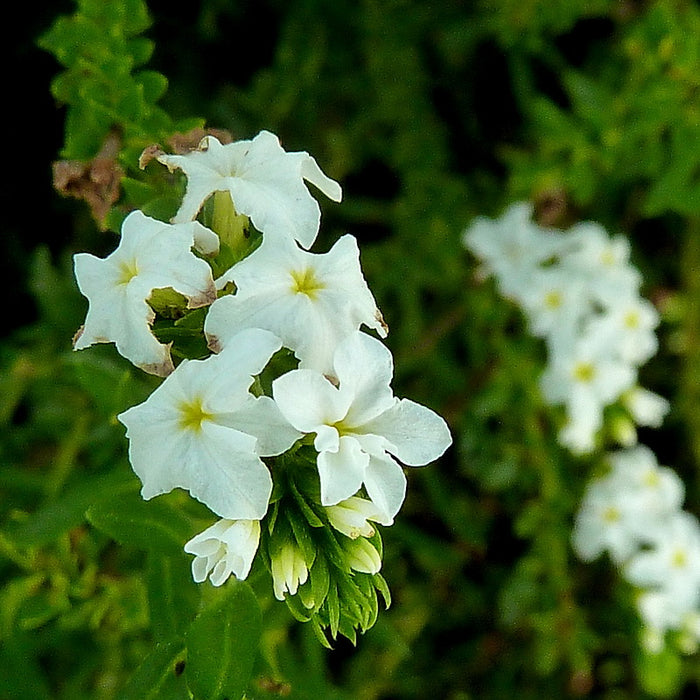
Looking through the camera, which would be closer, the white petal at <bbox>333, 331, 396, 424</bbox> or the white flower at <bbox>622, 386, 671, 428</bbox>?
the white petal at <bbox>333, 331, 396, 424</bbox>

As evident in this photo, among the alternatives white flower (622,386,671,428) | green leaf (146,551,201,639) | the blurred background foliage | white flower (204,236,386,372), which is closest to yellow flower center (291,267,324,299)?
white flower (204,236,386,372)

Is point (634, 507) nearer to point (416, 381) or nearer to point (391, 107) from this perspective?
point (416, 381)

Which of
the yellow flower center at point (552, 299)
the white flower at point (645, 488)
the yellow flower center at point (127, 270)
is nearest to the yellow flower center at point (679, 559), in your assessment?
the white flower at point (645, 488)

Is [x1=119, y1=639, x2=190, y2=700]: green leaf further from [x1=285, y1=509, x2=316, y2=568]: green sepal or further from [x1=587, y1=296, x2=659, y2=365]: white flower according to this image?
[x1=587, y1=296, x2=659, y2=365]: white flower

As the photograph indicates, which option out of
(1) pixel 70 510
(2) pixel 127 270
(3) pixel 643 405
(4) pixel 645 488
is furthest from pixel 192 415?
(4) pixel 645 488

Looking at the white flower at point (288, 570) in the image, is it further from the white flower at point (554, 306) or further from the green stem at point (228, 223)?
the white flower at point (554, 306)

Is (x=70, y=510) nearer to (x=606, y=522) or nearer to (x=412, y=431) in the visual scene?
(x=412, y=431)
